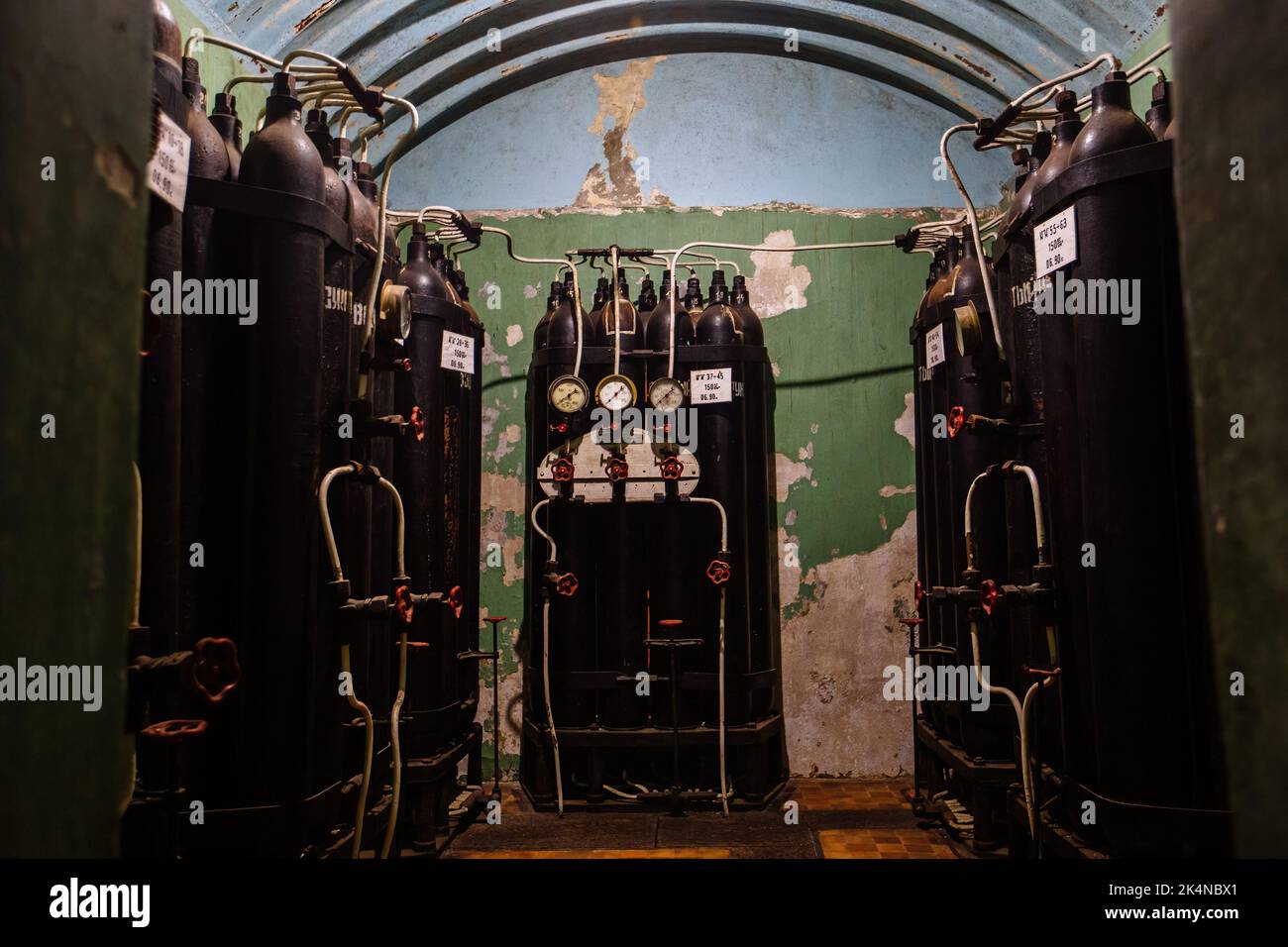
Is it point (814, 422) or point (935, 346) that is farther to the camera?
point (814, 422)

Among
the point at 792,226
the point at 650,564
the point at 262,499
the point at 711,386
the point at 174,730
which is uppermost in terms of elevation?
the point at 792,226

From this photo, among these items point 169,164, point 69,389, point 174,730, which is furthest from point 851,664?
point 69,389

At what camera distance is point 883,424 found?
4684 mm

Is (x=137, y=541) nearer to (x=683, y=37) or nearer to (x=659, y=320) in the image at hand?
(x=659, y=320)

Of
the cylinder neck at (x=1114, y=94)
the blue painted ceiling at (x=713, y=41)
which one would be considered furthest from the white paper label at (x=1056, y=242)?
the blue painted ceiling at (x=713, y=41)

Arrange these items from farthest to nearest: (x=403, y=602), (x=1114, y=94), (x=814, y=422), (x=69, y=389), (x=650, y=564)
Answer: (x=814, y=422)
(x=650, y=564)
(x=403, y=602)
(x=1114, y=94)
(x=69, y=389)

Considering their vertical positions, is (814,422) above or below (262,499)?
above

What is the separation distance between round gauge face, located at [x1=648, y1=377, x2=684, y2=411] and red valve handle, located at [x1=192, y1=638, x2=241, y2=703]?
237 centimetres

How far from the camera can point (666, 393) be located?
4051 millimetres

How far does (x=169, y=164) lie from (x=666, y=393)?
2.34 metres

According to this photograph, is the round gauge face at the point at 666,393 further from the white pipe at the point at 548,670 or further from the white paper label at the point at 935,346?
the white paper label at the point at 935,346

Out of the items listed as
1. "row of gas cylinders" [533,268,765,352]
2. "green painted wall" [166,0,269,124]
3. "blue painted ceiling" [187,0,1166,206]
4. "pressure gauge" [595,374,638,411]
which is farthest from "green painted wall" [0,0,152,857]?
"row of gas cylinders" [533,268,765,352]

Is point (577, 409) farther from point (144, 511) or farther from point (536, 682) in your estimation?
point (144, 511)
